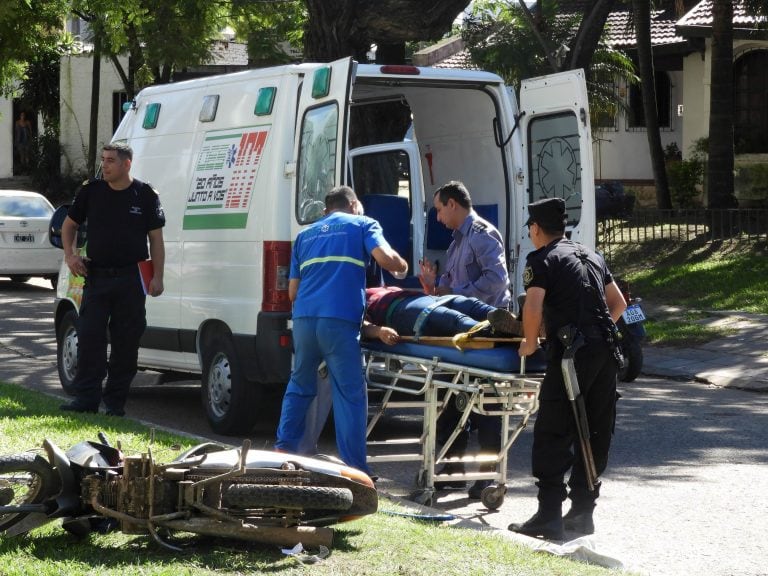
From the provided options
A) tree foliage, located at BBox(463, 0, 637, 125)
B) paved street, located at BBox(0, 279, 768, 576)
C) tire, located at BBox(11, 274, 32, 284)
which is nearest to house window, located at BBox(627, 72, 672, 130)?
tree foliage, located at BBox(463, 0, 637, 125)

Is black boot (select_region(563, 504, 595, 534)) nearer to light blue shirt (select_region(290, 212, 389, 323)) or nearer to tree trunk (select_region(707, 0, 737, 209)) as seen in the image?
light blue shirt (select_region(290, 212, 389, 323))

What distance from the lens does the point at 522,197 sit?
980 centimetres

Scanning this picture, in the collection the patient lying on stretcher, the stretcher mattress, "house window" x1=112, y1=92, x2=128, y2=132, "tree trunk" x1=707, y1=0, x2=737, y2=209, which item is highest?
"house window" x1=112, y1=92, x2=128, y2=132

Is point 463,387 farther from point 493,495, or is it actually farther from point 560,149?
point 560,149

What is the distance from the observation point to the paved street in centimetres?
644

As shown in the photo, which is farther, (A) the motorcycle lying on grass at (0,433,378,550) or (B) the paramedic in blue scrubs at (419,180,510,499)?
(B) the paramedic in blue scrubs at (419,180,510,499)

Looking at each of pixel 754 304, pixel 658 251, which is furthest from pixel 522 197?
pixel 658 251

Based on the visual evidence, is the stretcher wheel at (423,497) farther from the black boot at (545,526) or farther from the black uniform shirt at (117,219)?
the black uniform shirt at (117,219)

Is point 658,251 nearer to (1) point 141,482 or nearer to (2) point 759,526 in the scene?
(2) point 759,526

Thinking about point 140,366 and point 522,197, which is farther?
point 140,366

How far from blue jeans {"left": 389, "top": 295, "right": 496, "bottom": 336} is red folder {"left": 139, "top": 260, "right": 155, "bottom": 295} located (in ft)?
7.95

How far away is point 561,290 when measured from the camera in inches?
256

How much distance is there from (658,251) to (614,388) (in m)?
14.3

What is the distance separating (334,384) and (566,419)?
1355mm
